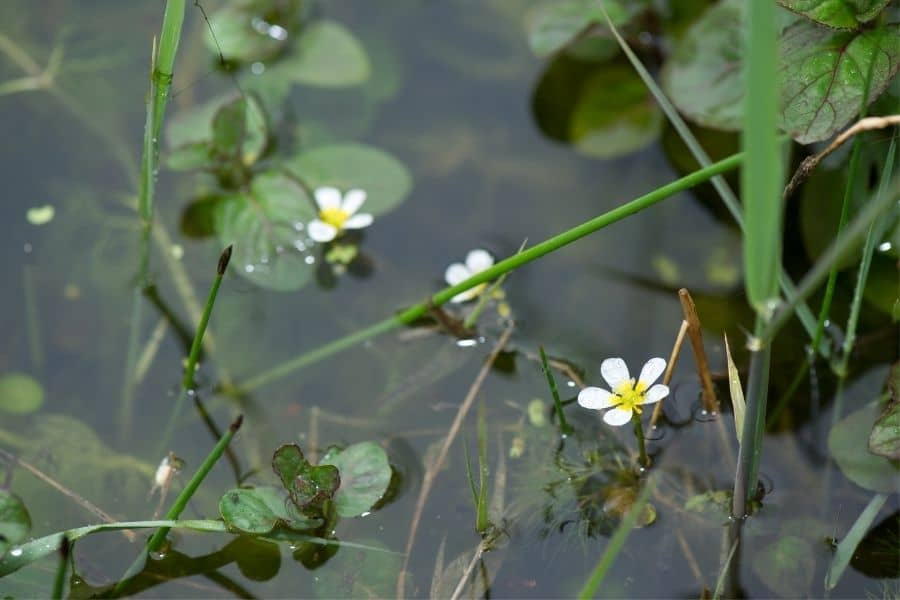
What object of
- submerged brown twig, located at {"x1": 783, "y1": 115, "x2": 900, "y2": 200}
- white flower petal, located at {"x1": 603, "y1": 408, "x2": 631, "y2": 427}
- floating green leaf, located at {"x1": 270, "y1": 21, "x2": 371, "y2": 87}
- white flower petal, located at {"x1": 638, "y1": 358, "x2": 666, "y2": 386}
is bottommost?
white flower petal, located at {"x1": 603, "y1": 408, "x2": 631, "y2": 427}

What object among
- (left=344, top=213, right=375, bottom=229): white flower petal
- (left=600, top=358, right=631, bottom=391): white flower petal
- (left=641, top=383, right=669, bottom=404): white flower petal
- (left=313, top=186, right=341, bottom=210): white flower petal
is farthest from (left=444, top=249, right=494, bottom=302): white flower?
(left=641, top=383, right=669, bottom=404): white flower petal

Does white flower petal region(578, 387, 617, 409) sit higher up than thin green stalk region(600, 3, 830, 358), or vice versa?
thin green stalk region(600, 3, 830, 358)

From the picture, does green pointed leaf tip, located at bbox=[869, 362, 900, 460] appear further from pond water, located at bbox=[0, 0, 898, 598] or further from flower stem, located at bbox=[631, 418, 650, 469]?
flower stem, located at bbox=[631, 418, 650, 469]

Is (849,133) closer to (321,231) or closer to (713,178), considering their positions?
(713,178)

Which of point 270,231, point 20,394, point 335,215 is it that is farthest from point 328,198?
point 20,394

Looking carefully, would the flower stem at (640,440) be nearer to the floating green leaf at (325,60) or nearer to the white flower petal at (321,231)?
the white flower petal at (321,231)
